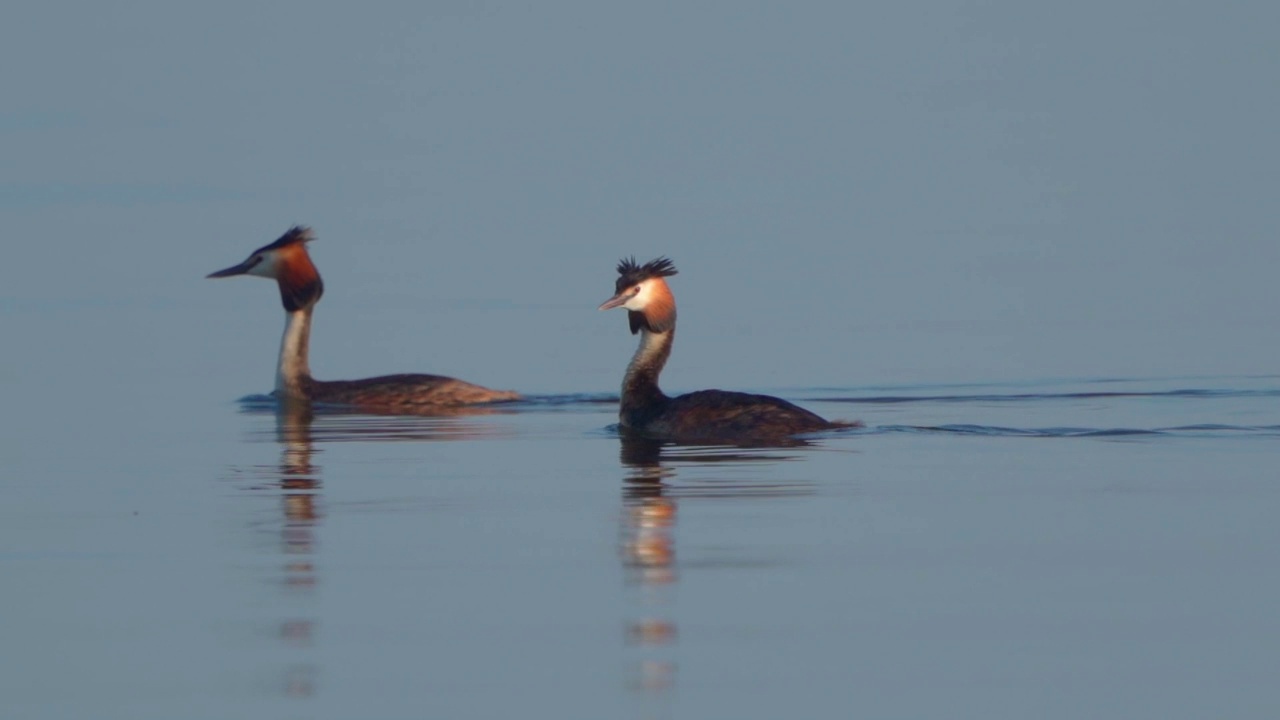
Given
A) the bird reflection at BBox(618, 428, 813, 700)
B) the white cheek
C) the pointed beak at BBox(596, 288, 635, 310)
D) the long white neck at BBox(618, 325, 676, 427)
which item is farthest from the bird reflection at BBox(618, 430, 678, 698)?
the white cheek

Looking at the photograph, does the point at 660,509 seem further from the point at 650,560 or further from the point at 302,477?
the point at 302,477

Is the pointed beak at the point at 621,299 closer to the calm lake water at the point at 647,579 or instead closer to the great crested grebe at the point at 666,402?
the great crested grebe at the point at 666,402

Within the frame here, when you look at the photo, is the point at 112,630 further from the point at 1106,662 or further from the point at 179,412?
the point at 179,412

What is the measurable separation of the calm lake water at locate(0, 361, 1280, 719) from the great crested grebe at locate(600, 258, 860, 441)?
0.54 meters

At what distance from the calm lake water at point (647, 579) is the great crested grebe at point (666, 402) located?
54cm

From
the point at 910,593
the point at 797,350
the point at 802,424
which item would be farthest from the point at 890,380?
the point at 910,593

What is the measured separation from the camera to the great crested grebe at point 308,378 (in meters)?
18.0

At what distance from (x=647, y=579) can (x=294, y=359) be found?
1124 cm

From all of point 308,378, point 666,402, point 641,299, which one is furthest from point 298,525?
point 308,378

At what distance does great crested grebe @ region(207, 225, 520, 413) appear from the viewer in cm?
1795

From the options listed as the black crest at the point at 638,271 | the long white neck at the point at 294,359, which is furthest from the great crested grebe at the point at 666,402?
the long white neck at the point at 294,359

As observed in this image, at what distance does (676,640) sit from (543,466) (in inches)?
217

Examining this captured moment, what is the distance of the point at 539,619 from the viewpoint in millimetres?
7887

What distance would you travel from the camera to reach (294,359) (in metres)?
19.4
